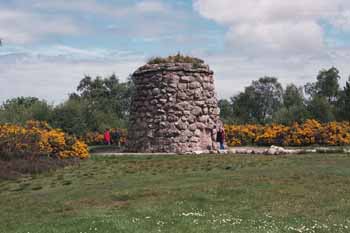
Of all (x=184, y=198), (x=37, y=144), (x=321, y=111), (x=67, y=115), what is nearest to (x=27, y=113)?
(x=67, y=115)

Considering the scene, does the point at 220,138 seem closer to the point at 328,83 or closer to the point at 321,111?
the point at 321,111

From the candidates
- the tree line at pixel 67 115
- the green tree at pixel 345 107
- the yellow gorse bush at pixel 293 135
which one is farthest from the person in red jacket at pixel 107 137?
the green tree at pixel 345 107

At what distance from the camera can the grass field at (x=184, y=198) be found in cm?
965

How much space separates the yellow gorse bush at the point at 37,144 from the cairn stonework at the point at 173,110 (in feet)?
15.1

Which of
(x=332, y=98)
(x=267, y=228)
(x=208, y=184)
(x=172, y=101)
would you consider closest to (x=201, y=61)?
(x=172, y=101)

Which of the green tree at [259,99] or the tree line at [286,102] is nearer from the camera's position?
the tree line at [286,102]

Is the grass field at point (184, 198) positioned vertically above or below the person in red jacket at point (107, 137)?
below

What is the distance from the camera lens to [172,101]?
25.5m

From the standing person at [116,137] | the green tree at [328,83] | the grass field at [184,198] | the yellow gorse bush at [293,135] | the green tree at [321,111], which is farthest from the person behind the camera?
the green tree at [328,83]

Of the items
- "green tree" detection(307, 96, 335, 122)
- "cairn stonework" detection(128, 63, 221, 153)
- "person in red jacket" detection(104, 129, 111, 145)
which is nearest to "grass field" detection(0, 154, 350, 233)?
"cairn stonework" detection(128, 63, 221, 153)

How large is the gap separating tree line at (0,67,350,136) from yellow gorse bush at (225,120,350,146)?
9.21 meters

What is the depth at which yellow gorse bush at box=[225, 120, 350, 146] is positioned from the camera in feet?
97.0

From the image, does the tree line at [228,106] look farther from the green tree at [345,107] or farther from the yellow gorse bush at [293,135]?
the yellow gorse bush at [293,135]

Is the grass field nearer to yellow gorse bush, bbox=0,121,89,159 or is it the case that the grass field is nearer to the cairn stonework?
yellow gorse bush, bbox=0,121,89,159
